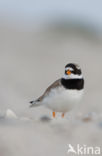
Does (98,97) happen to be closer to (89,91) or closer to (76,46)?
(89,91)

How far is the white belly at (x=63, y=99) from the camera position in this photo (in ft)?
20.2

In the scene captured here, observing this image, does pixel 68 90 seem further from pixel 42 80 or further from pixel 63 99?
pixel 42 80

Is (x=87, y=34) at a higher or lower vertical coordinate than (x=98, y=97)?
higher

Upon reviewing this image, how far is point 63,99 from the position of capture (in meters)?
6.17

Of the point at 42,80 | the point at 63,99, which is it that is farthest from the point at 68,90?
the point at 42,80

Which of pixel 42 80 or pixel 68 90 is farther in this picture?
pixel 42 80

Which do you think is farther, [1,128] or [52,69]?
[52,69]

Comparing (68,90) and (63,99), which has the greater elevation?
(68,90)

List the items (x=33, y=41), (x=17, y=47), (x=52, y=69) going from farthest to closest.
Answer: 1. (x=33, y=41)
2. (x=17, y=47)
3. (x=52, y=69)

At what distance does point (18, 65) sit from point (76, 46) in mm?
6604

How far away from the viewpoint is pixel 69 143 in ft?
18.8

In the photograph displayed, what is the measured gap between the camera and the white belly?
6160mm

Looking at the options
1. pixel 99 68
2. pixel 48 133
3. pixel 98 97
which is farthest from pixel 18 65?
pixel 48 133

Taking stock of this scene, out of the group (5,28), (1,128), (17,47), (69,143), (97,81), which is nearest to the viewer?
(69,143)
